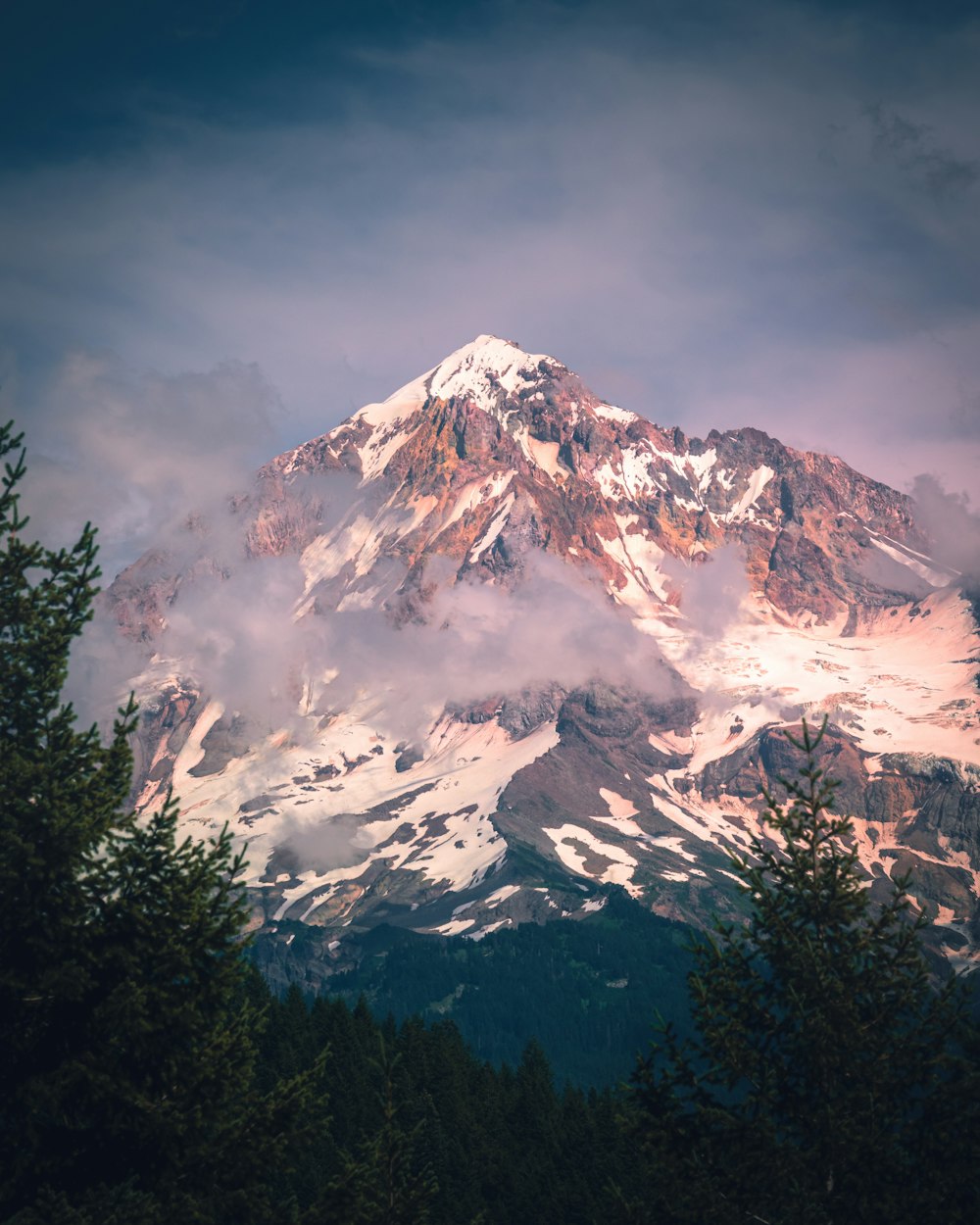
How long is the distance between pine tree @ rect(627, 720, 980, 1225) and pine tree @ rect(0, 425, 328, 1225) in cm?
825

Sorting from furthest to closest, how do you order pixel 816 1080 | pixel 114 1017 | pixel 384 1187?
1. pixel 384 1187
2. pixel 816 1080
3. pixel 114 1017

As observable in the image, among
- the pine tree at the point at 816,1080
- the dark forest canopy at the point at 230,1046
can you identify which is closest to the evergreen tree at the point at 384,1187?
the dark forest canopy at the point at 230,1046

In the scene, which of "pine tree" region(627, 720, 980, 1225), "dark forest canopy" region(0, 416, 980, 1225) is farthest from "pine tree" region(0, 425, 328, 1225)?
"pine tree" region(627, 720, 980, 1225)

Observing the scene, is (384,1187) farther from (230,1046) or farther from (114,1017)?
(114,1017)

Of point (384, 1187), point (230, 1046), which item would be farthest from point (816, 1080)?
point (230, 1046)

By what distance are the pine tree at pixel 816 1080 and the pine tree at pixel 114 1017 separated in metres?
8.25

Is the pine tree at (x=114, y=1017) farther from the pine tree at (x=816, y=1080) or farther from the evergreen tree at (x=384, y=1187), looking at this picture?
the pine tree at (x=816, y=1080)

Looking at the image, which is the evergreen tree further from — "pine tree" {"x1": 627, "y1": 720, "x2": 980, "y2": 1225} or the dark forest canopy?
"pine tree" {"x1": 627, "y1": 720, "x2": 980, "y2": 1225}

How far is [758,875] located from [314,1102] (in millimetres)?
10896

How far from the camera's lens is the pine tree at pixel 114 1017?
945 inches

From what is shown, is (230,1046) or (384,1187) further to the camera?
(384,1187)

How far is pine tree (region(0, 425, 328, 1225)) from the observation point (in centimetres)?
2402

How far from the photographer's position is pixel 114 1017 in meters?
24.5

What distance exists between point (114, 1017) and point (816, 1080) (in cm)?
1454
